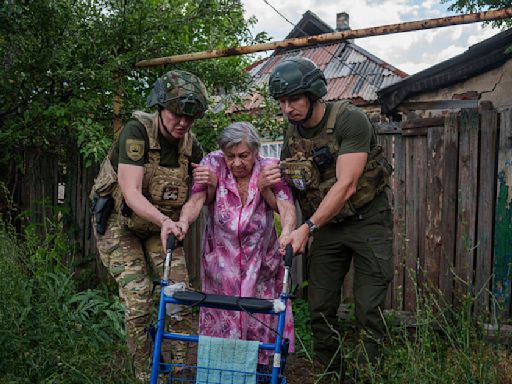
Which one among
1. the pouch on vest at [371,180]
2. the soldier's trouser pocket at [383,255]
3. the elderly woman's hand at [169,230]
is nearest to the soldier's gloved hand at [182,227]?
the elderly woman's hand at [169,230]

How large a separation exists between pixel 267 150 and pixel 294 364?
13384mm

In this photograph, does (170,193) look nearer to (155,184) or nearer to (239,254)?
(155,184)

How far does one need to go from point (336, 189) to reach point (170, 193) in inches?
43.2

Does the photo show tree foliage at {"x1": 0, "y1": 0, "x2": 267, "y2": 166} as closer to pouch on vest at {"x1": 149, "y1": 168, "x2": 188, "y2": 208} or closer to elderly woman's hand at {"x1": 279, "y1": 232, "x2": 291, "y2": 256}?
pouch on vest at {"x1": 149, "y1": 168, "x2": 188, "y2": 208}

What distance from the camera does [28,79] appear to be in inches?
203

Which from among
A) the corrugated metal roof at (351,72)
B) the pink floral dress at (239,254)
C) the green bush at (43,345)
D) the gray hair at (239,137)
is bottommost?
the green bush at (43,345)

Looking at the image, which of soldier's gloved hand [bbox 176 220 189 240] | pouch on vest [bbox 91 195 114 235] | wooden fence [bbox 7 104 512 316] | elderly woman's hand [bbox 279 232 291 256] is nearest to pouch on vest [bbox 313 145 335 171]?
elderly woman's hand [bbox 279 232 291 256]

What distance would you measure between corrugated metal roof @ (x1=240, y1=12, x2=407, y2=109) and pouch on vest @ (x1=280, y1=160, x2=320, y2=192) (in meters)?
10.5

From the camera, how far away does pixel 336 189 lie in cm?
Result: 318

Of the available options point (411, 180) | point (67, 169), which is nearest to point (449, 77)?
point (411, 180)

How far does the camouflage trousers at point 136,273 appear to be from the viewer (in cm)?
350

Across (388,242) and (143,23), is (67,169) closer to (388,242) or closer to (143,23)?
(143,23)

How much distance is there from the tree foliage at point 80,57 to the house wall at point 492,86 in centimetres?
550

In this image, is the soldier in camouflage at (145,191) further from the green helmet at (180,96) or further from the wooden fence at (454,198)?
the wooden fence at (454,198)
